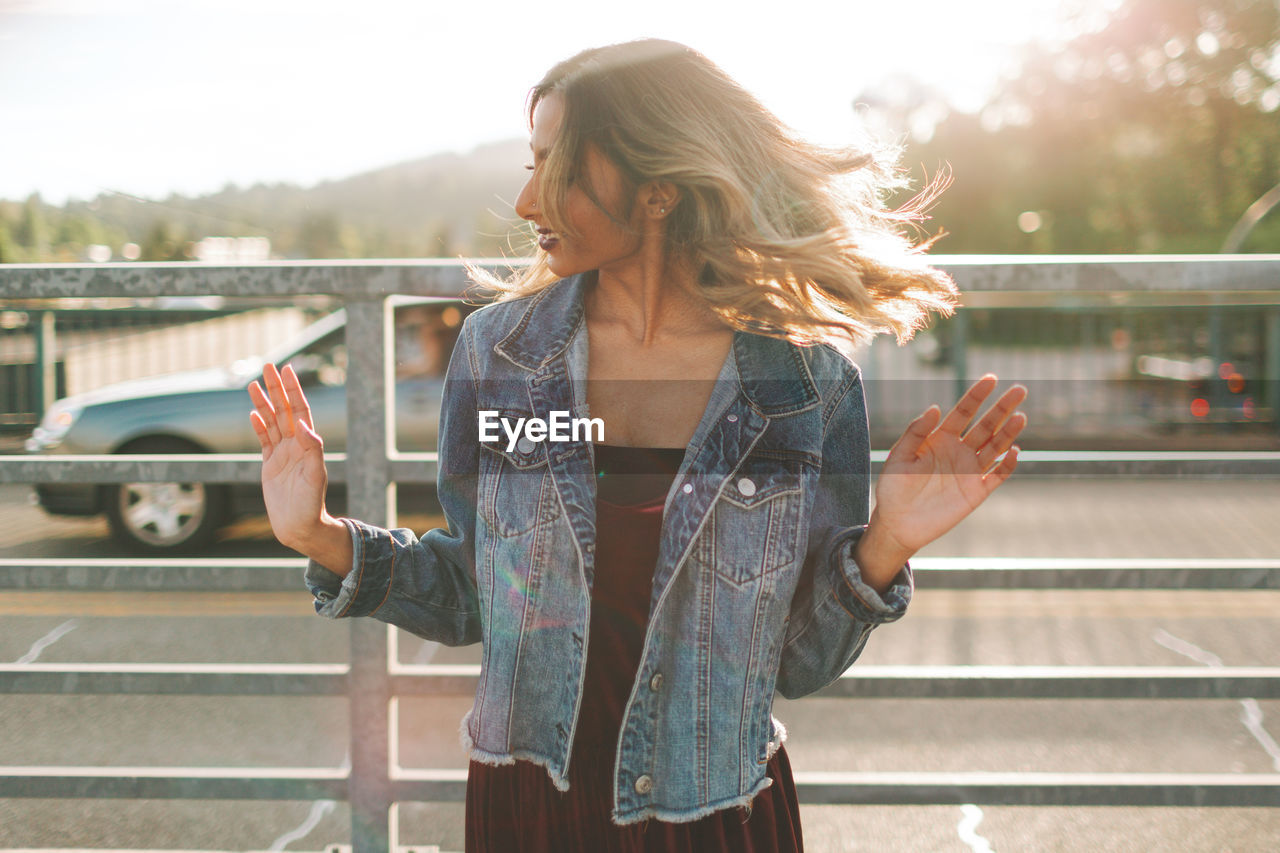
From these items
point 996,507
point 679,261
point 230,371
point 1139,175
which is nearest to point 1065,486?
point 996,507

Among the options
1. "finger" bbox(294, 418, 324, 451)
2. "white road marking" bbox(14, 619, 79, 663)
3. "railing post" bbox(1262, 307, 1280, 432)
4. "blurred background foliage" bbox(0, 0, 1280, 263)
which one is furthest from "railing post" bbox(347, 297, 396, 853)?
"blurred background foliage" bbox(0, 0, 1280, 263)

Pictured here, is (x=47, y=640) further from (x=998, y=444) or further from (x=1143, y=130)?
(x=1143, y=130)

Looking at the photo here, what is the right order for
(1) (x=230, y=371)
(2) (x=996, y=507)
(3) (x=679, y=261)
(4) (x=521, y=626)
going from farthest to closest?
1. (2) (x=996, y=507)
2. (1) (x=230, y=371)
3. (3) (x=679, y=261)
4. (4) (x=521, y=626)

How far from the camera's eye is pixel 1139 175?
32125 millimetres

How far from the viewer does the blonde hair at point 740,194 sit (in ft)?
5.57

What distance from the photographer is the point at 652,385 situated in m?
1.78

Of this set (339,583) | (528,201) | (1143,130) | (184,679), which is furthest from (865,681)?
(1143,130)

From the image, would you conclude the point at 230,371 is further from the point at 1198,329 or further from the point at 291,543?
the point at 1198,329

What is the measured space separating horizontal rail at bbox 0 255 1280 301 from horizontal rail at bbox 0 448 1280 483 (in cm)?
37

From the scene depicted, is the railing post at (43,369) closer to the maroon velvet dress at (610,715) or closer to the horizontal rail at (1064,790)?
the maroon velvet dress at (610,715)

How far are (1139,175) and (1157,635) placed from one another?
99.7 ft

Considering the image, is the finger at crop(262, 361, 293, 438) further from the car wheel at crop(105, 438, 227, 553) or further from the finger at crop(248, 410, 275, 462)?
the car wheel at crop(105, 438, 227, 553)

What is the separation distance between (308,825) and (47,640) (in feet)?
10.0

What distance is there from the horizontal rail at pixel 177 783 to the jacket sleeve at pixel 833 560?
123cm
